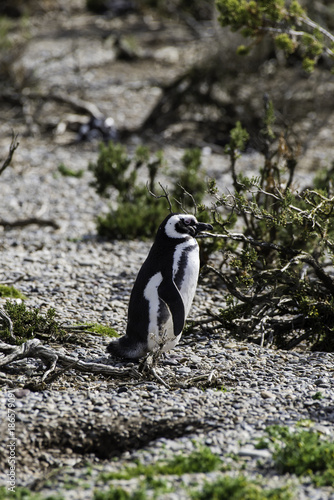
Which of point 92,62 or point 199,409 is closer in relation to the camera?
point 199,409

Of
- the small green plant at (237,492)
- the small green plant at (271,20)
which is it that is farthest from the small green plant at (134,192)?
the small green plant at (237,492)

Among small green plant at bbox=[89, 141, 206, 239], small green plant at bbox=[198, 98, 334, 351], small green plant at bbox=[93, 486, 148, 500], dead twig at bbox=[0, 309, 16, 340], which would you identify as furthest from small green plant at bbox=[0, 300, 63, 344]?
small green plant at bbox=[89, 141, 206, 239]

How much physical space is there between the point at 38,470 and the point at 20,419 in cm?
32

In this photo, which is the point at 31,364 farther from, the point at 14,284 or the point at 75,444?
the point at 14,284

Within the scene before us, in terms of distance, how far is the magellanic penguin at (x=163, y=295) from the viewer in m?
4.33

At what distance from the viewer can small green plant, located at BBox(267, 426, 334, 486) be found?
304cm

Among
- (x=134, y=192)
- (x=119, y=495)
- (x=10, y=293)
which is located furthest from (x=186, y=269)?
(x=134, y=192)

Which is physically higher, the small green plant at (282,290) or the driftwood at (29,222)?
the small green plant at (282,290)

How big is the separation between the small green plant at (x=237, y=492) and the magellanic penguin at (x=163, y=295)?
141cm

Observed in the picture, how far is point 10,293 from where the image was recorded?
5469 millimetres

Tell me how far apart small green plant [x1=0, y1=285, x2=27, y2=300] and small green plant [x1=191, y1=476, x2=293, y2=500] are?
2975 millimetres

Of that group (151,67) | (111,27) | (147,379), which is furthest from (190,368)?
(111,27)

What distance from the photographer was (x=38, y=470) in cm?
331

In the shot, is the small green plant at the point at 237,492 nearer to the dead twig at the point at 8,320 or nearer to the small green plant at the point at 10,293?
the dead twig at the point at 8,320
